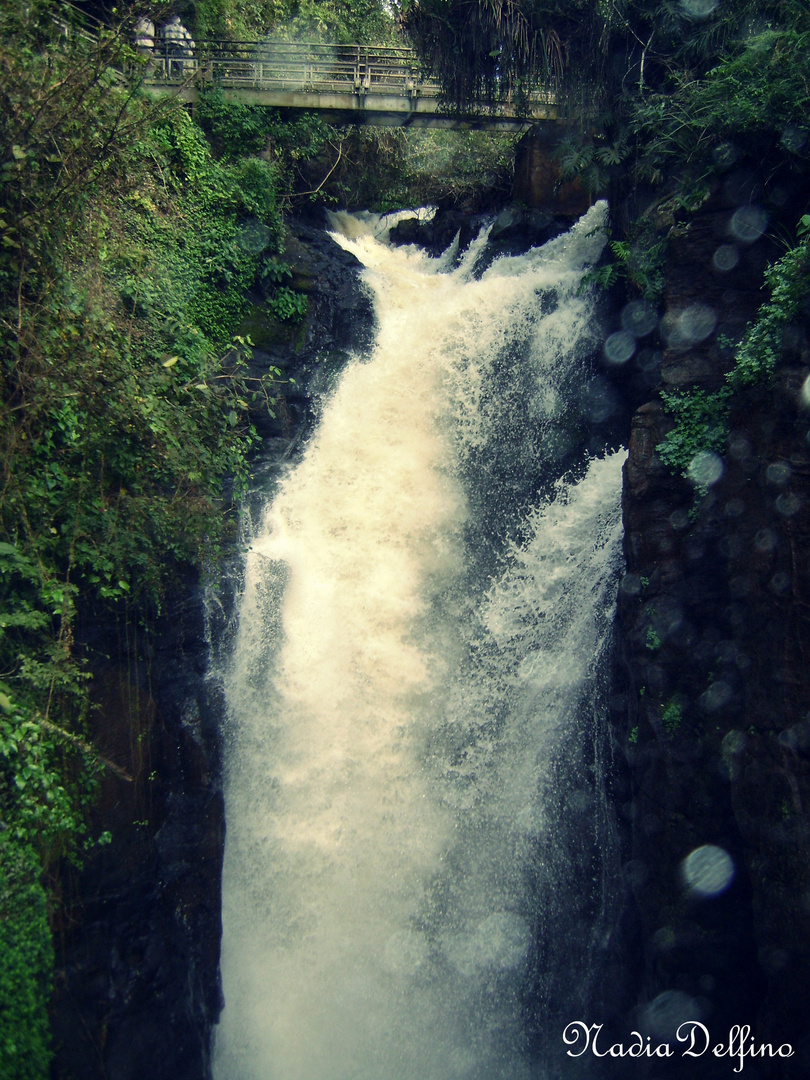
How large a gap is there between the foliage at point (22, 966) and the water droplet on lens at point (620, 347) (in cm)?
845

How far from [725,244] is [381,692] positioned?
6334mm

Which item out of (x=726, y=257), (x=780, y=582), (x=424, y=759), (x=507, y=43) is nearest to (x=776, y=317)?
(x=726, y=257)

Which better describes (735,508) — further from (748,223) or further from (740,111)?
(740,111)

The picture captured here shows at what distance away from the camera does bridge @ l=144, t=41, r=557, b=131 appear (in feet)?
33.9

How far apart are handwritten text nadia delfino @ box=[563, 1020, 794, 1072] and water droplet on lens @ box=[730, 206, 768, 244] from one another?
7.26 meters

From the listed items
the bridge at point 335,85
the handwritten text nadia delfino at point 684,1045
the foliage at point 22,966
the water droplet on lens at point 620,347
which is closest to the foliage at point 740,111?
the water droplet on lens at point 620,347

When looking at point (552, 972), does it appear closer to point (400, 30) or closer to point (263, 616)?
point (263, 616)

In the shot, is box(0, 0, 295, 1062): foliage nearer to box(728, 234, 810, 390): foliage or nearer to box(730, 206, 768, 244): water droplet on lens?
box(728, 234, 810, 390): foliage

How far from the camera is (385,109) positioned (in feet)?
34.9

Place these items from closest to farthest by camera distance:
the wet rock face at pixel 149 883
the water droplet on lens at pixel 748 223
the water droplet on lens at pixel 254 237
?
the wet rock face at pixel 149 883 < the water droplet on lens at pixel 748 223 < the water droplet on lens at pixel 254 237

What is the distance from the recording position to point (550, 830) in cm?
761

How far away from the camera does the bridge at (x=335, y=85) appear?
10.3m

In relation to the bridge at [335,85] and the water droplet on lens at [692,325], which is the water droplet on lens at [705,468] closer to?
the water droplet on lens at [692,325]

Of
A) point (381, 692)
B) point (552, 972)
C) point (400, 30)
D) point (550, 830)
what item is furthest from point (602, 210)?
point (552, 972)
